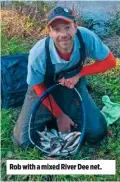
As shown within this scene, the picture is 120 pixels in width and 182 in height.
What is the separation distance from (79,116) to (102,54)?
48cm

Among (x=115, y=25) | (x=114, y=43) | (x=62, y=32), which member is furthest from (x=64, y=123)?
(x=115, y=25)

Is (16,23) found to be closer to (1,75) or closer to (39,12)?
(39,12)

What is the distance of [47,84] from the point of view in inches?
113

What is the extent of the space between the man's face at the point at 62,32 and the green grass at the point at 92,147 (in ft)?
2.34

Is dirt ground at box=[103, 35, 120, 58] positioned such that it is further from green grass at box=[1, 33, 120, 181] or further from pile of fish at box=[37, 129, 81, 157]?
pile of fish at box=[37, 129, 81, 157]

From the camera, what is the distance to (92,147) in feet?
9.64

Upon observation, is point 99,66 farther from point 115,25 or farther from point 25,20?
point 25,20

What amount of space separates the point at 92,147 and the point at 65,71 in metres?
0.53

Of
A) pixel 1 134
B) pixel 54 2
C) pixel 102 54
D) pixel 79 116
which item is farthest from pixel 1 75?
pixel 54 2

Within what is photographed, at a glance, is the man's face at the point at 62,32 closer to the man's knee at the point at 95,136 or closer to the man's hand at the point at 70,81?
the man's hand at the point at 70,81

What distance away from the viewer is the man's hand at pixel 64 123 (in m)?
2.91

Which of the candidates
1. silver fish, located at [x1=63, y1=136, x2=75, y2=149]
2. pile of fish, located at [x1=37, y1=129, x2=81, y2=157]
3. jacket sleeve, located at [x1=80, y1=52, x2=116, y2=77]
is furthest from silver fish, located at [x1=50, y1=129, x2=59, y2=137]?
jacket sleeve, located at [x1=80, y1=52, x2=116, y2=77]
